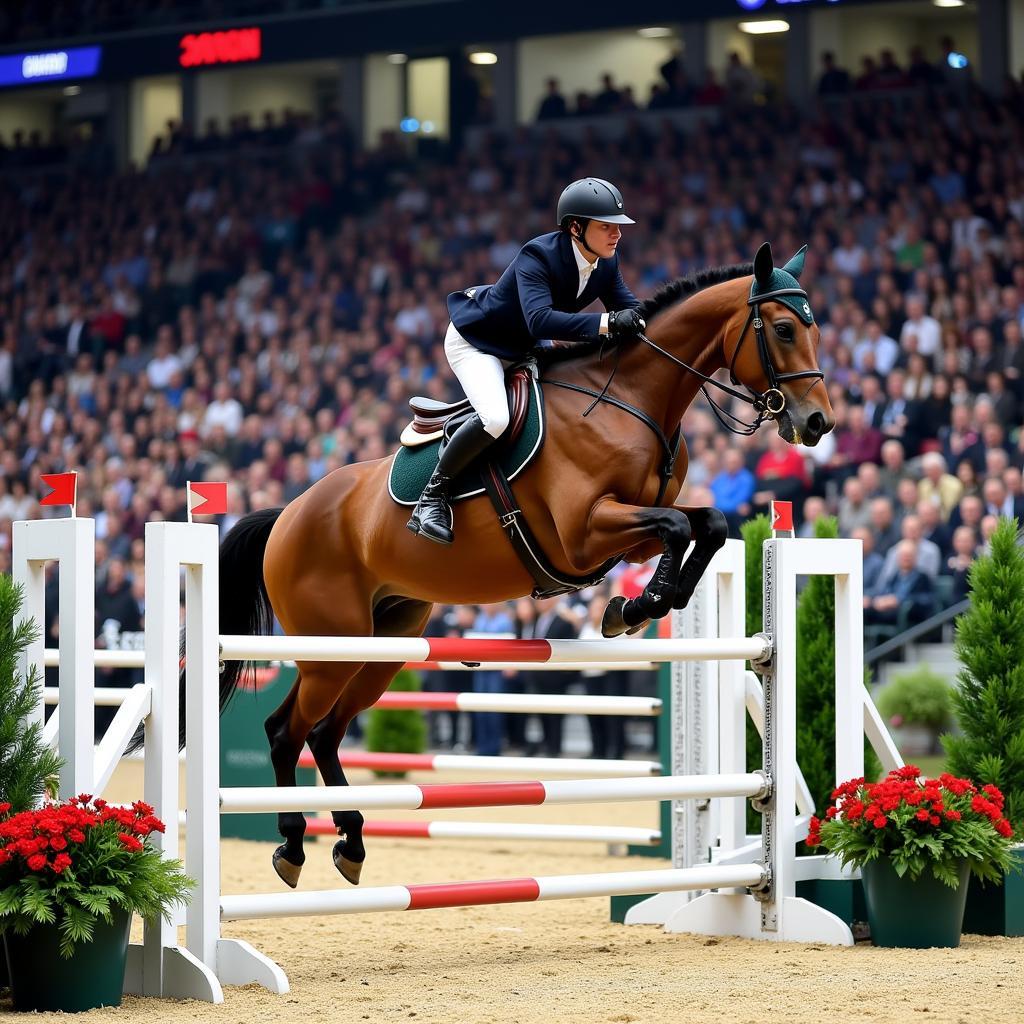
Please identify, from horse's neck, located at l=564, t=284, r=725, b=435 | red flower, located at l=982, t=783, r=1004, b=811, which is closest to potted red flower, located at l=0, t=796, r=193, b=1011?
horse's neck, located at l=564, t=284, r=725, b=435

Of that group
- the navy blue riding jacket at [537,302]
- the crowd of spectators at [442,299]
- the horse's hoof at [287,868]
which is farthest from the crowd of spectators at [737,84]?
the horse's hoof at [287,868]

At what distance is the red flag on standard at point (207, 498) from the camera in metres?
4.77

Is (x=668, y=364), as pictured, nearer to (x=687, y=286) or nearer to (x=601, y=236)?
(x=687, y=286)

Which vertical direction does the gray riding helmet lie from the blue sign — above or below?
below

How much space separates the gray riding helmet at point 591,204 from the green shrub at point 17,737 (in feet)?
6.94

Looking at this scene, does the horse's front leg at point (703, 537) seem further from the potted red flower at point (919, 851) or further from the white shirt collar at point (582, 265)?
the potted red flower at point (919, 851)

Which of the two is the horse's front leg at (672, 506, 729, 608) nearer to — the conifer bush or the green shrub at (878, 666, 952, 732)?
the conifer bush

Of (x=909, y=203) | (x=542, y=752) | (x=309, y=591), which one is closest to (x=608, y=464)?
(x=309, y=591)

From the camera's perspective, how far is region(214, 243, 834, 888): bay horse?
16.8 ft

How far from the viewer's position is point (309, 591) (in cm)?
592

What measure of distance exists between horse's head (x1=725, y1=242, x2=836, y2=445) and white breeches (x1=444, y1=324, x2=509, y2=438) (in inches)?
30.2

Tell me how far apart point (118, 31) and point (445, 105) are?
4.42m

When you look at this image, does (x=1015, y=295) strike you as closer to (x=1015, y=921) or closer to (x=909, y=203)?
(x=909, y=203)

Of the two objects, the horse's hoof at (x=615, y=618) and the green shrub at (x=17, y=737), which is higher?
the horse's hoof at (x=615, y=618)
